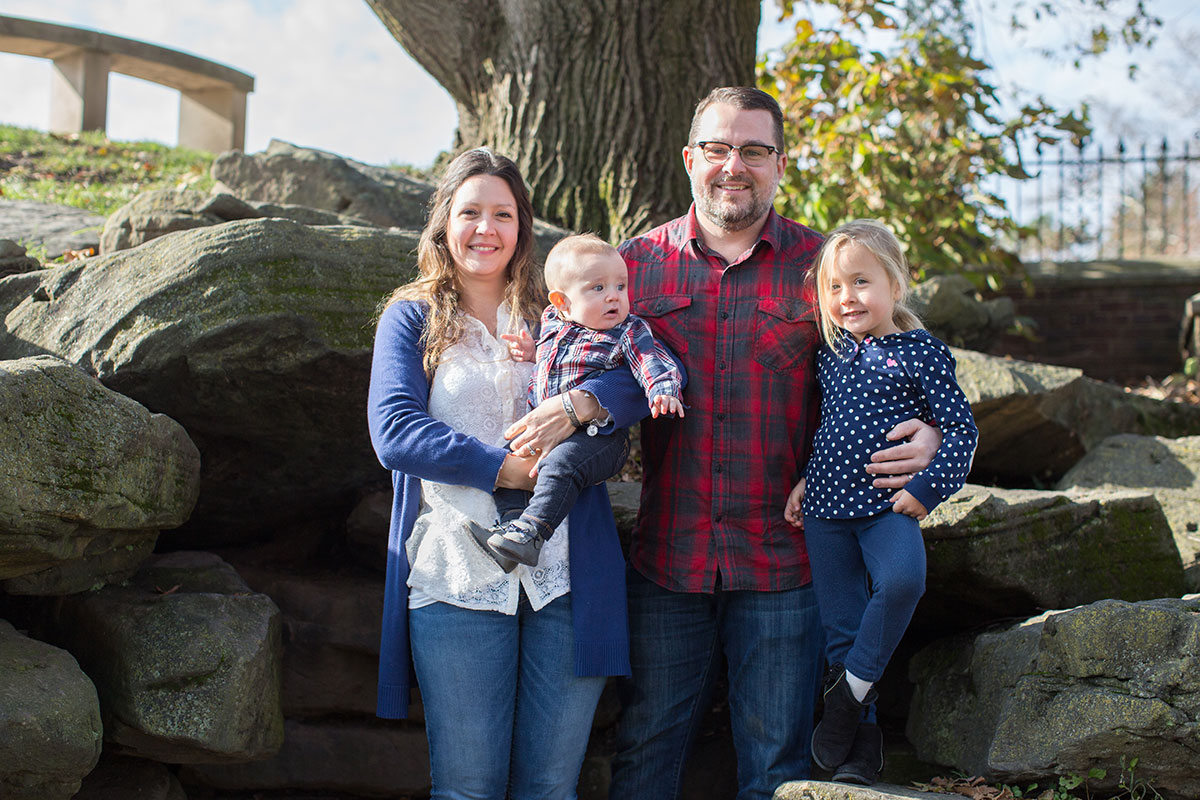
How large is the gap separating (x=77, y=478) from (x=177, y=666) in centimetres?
69

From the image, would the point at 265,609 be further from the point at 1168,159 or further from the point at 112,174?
the point at 1168,159

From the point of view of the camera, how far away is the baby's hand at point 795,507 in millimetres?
3123

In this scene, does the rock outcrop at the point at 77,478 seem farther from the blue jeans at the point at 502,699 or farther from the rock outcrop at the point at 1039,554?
the rock outcrop at the point at 1039,554

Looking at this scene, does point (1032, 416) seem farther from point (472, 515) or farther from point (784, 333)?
point (472, 515)


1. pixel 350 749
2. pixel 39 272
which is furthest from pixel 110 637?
pixel 39 272

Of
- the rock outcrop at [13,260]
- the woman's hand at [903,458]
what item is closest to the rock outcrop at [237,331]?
the rock outcrop at [13,260]

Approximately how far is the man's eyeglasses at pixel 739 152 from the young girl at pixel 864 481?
1.17 feet

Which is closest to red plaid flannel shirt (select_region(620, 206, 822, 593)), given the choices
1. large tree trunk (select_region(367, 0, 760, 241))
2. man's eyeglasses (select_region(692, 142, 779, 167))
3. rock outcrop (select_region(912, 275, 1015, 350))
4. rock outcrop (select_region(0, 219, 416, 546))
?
man's eyeglasses (select_region(692, 142, 779, 167))

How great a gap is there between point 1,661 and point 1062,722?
10.4 ft

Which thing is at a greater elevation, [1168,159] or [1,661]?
[1168,159]

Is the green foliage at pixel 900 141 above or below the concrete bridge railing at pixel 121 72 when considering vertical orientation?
below

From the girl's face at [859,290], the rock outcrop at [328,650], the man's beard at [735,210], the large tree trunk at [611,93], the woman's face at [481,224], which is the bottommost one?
the rock outcrop at [328,650]

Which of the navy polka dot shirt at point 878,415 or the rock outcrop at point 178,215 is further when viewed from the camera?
the rock outcrop at point 178,215

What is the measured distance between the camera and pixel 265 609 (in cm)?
354
